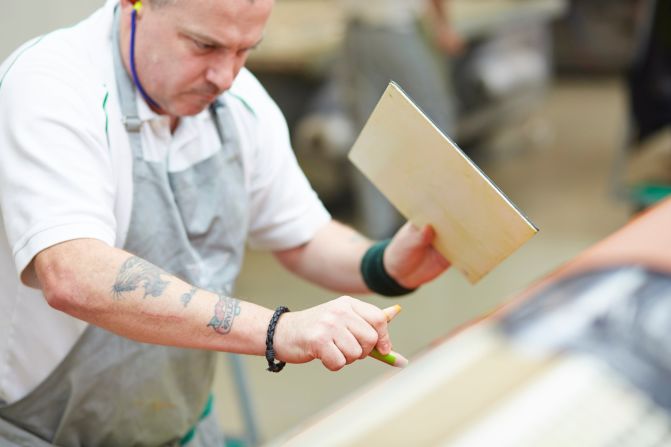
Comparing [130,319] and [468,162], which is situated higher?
[468,162]

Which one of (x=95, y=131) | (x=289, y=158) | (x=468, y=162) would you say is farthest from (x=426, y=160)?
(x=95, y=131)

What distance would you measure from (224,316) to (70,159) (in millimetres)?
249

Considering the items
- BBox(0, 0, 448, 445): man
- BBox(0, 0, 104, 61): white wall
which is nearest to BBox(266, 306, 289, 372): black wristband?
BBox(0, 0, 448, 445): man

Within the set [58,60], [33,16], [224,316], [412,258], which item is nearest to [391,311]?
[224,316]

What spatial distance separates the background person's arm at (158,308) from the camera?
2.99ft

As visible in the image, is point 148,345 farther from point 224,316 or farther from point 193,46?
point 193,46

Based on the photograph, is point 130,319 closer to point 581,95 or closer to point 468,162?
point 468,162

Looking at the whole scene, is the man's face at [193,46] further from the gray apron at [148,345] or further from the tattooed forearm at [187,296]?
the tattooed forearm at [187,296]

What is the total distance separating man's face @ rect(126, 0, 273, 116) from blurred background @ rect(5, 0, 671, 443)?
80 cm

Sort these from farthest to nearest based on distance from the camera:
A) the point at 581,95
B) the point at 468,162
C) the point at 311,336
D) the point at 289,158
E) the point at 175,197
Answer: the point at 581,95
the point at 289,158
the point at 175,197
the point at 468,162
the point at 311,336

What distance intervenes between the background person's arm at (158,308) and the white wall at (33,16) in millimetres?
449

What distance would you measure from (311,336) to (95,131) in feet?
1.20

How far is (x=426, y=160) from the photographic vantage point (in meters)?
1.09

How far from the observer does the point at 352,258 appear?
134cm
